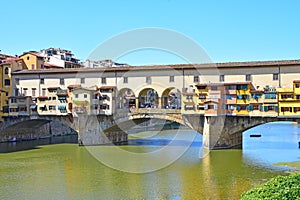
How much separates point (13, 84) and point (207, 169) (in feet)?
88.0

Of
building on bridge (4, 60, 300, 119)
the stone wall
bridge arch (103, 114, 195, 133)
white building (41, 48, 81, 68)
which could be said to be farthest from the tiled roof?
white building (41, 48, 81, 68)

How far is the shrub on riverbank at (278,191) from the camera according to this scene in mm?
13562

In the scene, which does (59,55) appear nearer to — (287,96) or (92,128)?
(92,128)

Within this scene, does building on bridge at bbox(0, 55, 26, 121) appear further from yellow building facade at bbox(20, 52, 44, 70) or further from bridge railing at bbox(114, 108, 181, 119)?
bridge railing at bbox(114, 108, 181, 119)

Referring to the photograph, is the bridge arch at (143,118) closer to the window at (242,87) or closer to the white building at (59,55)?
the window at (242,87)

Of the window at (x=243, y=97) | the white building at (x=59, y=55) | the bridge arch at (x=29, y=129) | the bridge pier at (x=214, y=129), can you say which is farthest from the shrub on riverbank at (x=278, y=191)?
the white building at (x=59, y=55)

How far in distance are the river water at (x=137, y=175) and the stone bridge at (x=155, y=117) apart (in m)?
1.59

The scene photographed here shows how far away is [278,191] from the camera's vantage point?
14.1m

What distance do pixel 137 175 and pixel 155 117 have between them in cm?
1282

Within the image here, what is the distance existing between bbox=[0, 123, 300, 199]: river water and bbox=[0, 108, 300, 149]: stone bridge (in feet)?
5.22

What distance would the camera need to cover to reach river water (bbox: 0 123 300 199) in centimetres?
2067

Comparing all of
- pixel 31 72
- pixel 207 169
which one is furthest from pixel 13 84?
pixel 207 169

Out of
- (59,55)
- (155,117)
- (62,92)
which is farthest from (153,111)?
(59,55)

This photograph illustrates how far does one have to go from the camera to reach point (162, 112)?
37.3 meters
